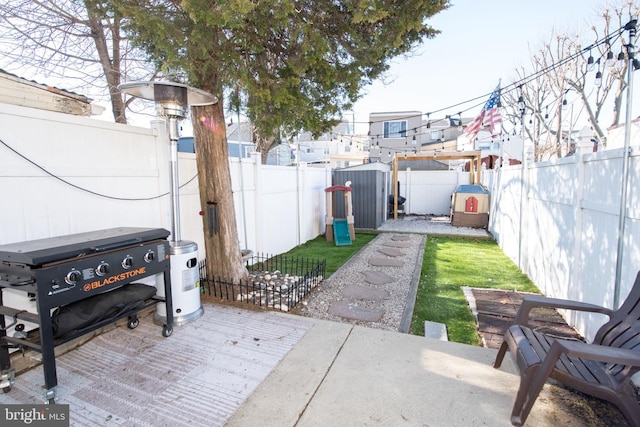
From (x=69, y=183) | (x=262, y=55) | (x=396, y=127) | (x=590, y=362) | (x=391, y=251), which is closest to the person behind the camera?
(x=590, y=362)

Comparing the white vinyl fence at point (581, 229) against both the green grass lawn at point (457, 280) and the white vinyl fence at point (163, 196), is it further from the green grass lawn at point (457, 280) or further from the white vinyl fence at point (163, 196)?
the green grass lawn at point (457, 280)

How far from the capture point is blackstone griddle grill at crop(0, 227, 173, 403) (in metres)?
2.10

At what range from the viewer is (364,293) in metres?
4.57

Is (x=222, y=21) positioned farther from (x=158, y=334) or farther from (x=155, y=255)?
(x=158, y=334)

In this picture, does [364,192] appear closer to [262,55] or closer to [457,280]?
[457,280]

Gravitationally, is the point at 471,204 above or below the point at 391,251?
above

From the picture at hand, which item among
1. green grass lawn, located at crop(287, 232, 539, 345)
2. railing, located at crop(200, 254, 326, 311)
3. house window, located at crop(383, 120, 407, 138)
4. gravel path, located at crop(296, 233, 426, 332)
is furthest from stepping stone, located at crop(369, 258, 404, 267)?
house window, located at crop(383, 120, 407, 138)

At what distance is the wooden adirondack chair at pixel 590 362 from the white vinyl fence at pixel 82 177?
3.91 metres

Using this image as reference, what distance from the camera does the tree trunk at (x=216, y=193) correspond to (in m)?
4.14

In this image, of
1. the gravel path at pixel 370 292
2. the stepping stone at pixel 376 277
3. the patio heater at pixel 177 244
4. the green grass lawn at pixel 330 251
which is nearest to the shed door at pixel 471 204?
the green grass lawn at pixel 330 251

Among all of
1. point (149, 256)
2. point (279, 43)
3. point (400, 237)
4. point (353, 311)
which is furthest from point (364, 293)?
point (400, 237)

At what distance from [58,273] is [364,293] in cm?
347

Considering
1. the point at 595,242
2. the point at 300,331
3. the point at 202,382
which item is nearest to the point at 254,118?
the point at 300,331

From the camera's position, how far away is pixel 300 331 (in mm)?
3311
